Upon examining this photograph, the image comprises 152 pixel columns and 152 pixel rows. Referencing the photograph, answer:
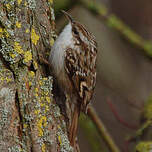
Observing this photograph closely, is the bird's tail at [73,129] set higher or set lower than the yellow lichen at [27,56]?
lower

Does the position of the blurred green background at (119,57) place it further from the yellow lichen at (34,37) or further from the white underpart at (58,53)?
the yellow lichen at (34,37)

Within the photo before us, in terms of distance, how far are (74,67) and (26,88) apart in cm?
36

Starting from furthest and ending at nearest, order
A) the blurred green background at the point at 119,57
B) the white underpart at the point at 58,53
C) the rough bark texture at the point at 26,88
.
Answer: the blurred green background at the point at 119,57
the white underpart at the point at 58,53
the rough bark texture at the point at 26,88

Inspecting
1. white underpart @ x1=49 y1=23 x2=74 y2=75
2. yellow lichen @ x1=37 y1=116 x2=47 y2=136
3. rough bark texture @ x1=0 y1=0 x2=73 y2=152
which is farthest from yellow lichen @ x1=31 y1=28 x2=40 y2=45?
yellow lichen @ x1=37 y1=116 x2=47 y2=136

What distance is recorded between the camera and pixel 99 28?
15.1 feet

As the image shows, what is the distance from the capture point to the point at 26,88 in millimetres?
1924

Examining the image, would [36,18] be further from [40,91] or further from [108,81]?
[108,81]

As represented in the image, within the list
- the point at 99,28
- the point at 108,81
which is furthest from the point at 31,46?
the point at 99,28

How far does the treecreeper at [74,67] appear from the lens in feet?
7.13

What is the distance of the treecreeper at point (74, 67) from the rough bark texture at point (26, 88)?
8cm

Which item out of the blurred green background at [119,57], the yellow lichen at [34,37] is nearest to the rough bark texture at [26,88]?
the yellow lichen at [34,37]

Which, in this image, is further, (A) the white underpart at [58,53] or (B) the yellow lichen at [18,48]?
(A) the white underpart at [58,53]

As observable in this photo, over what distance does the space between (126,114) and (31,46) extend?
9.40 feet

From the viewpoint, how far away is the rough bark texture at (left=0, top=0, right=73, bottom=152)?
1843mm
